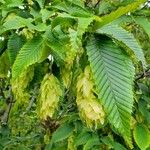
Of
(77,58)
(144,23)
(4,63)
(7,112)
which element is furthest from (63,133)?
(7,112)

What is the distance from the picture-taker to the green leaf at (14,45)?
1.43 metres

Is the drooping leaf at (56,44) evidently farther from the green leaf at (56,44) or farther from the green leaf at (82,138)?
the green leaf at (82,138)

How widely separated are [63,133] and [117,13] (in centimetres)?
124

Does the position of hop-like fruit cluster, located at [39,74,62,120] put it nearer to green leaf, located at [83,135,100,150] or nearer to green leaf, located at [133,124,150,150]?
green leaf, located at [83,135,100,150]

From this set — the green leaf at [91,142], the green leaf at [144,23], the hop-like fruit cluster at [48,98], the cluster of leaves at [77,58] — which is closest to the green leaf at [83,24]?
the cluster of leaves at [77,58]

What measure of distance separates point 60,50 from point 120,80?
215 mm

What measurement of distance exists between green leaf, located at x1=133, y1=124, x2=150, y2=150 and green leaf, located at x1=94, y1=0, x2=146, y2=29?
1.09m

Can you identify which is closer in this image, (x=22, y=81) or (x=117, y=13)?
(x=117, y=13)

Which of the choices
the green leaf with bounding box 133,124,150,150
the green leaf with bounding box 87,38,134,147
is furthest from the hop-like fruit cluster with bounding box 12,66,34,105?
the green leaf with bounding box 133,124,150,150

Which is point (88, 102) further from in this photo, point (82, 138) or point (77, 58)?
point (82, 138)

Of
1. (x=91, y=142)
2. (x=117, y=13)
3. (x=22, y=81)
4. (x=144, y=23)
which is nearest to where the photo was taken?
(x=117, y=13)

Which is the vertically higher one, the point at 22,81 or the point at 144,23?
the point at 144,23

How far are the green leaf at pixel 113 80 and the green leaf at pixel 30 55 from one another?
0.15m

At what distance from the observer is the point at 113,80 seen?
1124 mm
